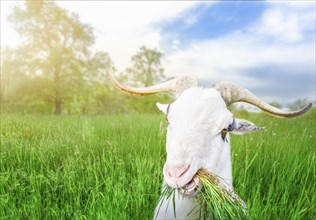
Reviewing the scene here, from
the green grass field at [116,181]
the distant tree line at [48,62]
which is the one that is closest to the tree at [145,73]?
the distant tree line at [48,62]

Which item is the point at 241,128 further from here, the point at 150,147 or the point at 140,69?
the point at 140,69

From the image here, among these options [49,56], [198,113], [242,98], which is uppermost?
[49,56]

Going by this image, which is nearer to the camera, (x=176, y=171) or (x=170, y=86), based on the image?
(x=176, y=171)

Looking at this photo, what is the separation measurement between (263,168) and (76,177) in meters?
2.78

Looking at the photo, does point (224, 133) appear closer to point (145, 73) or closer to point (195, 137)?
point (195, 137)

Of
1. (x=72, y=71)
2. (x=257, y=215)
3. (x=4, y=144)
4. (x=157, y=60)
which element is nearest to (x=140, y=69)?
(x=157, y=60)

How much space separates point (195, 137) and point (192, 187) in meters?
0.38

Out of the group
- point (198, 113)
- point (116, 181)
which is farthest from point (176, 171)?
point (116, 181)

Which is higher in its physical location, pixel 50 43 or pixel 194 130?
pixel 50 43

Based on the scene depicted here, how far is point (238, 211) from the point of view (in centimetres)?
256

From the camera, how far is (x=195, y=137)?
8.09ft

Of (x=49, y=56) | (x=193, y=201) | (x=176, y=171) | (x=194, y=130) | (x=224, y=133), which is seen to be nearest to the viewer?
(x=176, y=171)

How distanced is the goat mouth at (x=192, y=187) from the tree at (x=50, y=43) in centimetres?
2898

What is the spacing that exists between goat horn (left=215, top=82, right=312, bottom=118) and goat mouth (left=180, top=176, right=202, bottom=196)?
37.0 inches
